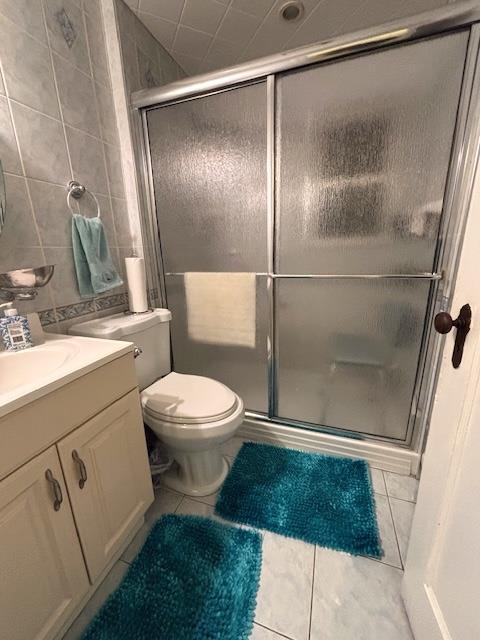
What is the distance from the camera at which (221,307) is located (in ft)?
4.91

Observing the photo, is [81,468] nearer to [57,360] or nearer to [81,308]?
[57,360]

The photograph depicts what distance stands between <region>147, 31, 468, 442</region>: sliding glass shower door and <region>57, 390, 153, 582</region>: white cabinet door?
0.75 m

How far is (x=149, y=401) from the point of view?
1146mm

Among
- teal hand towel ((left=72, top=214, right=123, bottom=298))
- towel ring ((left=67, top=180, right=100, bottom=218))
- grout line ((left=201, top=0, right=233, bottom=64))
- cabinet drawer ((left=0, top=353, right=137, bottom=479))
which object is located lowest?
cabinet drawer ((left=0, top=353, right=137, bottom=479))

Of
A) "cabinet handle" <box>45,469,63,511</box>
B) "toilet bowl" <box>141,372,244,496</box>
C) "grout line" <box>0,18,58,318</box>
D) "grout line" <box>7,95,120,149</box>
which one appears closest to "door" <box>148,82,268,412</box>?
"grout line" <box>7,95,120,149</box>

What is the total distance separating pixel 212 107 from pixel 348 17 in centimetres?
87

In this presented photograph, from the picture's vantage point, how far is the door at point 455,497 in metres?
0.52

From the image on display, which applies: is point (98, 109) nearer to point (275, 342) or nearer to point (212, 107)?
point (212, 107)

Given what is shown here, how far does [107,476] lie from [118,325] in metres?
0.57

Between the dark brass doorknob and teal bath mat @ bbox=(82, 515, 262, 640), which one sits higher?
the dark brass doorknob

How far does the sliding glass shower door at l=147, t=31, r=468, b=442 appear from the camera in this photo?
104 centimetres

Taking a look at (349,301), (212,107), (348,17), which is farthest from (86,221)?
(348,17)

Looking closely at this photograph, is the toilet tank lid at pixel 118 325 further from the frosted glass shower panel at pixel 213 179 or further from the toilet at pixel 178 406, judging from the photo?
the frosted glass shower panel at pixel 213 179

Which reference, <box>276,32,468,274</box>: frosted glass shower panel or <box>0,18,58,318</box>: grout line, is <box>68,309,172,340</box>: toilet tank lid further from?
<box>276,32,468,274</box>: frosted glass shower panel
